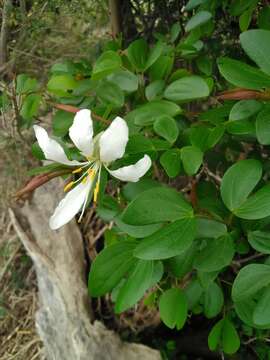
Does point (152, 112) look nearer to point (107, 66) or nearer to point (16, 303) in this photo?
point (107, 66)

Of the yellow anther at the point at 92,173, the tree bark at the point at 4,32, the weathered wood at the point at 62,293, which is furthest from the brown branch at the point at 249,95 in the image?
the weathered wood at the point at 62,293

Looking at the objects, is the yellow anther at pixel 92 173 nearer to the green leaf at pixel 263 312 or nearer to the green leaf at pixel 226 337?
the green leaf at pixel 263 312

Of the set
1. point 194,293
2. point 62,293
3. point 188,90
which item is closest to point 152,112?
point 188,90

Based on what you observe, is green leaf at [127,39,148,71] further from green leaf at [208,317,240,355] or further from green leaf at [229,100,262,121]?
green leaf at [208,317,240,355]

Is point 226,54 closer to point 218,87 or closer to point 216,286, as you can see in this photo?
point 218,87

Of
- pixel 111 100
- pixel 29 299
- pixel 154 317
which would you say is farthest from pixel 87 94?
pixel 29 299

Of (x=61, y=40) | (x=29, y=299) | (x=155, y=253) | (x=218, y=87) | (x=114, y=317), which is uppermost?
(x=155, y=253)

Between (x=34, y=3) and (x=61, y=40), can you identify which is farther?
(x=61, y=40)
